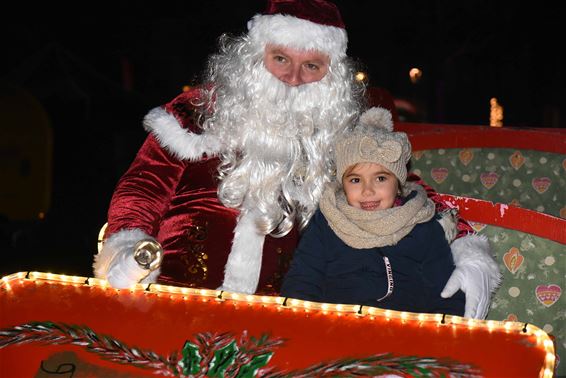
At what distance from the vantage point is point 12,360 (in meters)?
1.83

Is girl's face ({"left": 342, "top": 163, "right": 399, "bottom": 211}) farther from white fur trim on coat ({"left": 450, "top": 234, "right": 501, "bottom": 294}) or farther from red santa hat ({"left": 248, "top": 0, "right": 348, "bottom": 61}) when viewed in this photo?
red santa hat ({"left": 248, "top": 0, "right": 348, "bottom": 61})

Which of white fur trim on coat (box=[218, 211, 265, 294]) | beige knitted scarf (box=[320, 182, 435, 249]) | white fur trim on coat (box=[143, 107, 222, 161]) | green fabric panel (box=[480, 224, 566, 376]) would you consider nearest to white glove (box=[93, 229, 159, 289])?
white fur trim on coat (box=[218, 211, 265, 294])

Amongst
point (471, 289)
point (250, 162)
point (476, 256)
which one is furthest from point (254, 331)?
point (250, 162)

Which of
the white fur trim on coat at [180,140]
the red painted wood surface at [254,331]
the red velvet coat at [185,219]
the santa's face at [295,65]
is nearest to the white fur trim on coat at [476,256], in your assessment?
the red velvet coat at [185,219]

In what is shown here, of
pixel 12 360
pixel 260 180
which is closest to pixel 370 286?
pixel 260 180

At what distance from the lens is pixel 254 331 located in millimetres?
1892

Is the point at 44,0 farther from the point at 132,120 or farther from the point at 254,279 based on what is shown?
the point at 254,279

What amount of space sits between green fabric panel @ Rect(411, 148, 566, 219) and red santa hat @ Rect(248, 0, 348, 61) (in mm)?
1220

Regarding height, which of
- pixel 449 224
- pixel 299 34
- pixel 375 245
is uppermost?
pixel 299 34

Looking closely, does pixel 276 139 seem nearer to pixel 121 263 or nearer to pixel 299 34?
pixel 299 34

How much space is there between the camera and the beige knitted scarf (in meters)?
2.55

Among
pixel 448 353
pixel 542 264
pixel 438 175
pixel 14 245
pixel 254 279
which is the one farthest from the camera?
pixel 14 245

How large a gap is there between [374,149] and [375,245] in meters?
0.33

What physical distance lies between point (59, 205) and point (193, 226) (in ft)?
31.4
